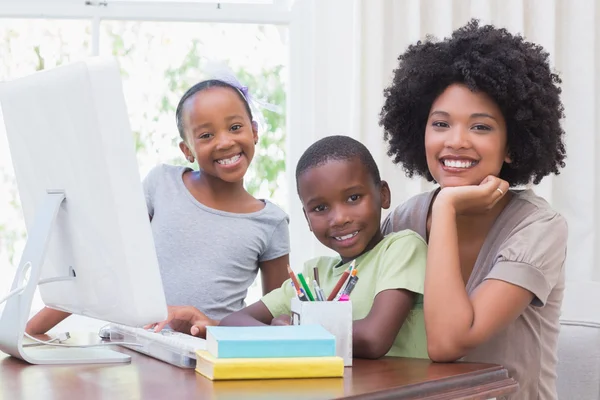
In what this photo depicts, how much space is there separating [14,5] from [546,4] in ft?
5.17

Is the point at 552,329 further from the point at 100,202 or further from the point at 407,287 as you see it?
the point at 100,202

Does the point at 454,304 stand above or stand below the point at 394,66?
below

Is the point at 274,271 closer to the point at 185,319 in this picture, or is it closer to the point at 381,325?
the point at 185,319

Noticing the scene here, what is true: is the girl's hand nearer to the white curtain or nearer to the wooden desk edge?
the wooden desk edge

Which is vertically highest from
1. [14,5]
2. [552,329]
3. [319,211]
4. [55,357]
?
[14,5]

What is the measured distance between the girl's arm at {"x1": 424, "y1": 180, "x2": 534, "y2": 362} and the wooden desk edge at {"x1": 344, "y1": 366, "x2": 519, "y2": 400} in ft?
0.38

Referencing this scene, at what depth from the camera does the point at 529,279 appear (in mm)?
1325

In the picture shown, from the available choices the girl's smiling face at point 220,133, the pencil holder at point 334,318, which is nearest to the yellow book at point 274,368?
the pencil holder at point 334,318

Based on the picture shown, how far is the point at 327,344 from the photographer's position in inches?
41.2

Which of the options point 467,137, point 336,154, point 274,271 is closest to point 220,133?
point 274,271

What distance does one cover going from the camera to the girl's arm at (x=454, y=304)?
124 centimetres

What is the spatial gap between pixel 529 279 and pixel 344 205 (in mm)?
319

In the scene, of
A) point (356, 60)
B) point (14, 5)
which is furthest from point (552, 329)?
point (14, 5)

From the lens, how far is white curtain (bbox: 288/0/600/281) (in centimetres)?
250
